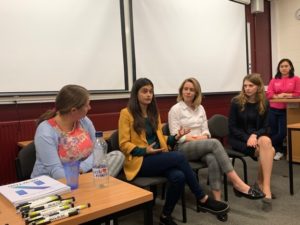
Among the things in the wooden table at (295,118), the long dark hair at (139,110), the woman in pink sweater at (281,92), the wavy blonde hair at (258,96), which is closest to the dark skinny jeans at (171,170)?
the long dark hair at (139,110)

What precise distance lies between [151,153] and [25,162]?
86cm

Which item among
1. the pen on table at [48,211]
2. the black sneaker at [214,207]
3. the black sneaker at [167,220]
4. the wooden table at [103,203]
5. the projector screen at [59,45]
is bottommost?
the black sneaker at [167,220]

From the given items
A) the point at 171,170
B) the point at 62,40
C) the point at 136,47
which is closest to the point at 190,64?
the point at 136,47

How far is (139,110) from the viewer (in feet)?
7.73

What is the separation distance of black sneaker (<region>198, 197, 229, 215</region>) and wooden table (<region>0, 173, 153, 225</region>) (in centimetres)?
124

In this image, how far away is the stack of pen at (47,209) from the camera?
912 mm

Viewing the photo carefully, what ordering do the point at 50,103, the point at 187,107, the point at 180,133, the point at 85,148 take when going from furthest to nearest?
the point at 50,103 < the point at 187,107 < the point at 180,133 < the point at 85,148

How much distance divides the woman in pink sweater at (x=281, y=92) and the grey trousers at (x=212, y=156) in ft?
7.19

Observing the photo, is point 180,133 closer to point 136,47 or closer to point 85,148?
point 85,148

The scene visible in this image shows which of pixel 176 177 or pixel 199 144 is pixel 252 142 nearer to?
pixel 199 144

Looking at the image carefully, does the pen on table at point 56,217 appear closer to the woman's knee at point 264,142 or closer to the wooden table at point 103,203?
the wooden table at point 103,203

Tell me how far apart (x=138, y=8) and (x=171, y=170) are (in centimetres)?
232

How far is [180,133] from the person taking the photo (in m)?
2.44

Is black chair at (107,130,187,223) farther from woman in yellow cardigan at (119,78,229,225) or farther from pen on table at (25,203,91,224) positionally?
pen on table at (25,203,91,224)
